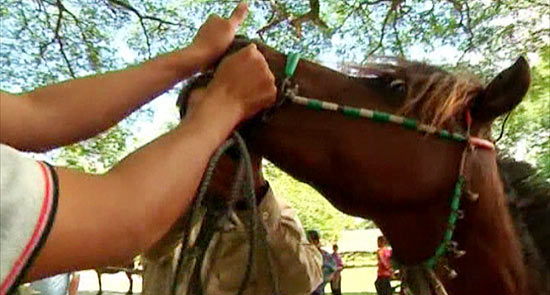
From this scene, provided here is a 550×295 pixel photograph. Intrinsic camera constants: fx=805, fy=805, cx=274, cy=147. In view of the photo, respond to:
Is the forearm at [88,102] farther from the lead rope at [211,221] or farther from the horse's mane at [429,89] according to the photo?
the horse's mane at [429,89]

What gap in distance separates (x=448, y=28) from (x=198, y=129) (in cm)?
706

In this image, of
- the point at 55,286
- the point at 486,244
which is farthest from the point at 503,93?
the point at 55,286

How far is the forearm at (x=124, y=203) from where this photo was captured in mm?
629

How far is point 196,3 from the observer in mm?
7918

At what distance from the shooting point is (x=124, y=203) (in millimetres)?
664

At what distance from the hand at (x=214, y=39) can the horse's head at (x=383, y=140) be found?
12 centimetres

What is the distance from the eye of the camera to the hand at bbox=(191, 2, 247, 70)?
106cm

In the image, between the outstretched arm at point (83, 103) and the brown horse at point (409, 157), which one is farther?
the brown horse at point (409, 157)

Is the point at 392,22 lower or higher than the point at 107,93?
higher

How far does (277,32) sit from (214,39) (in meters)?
6.37

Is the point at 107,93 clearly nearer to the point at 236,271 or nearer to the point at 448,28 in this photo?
the point at 236,271

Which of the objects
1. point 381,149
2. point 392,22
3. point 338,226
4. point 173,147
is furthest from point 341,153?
point 338,226

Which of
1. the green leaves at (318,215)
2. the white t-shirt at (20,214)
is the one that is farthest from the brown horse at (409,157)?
the green leaves at (318,215)

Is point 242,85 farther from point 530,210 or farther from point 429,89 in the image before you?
point 530,210
